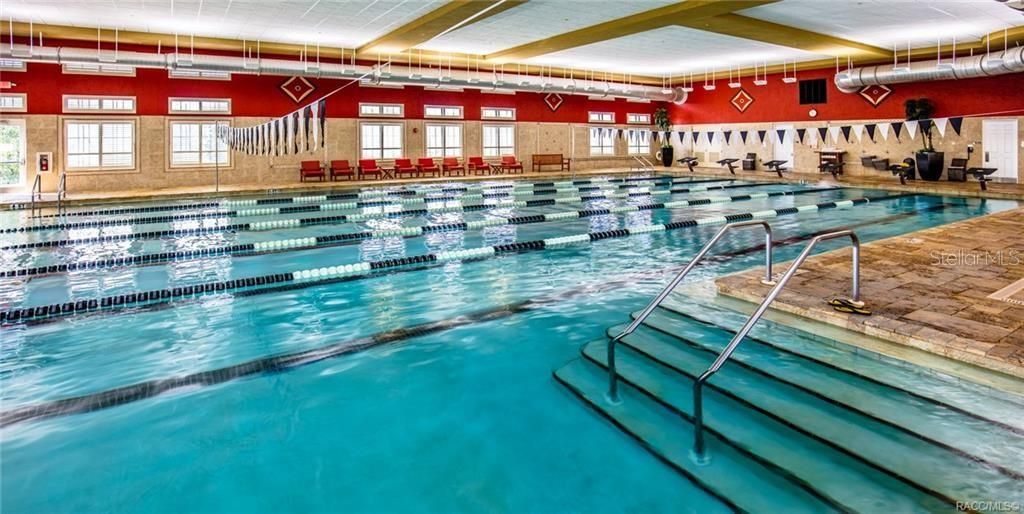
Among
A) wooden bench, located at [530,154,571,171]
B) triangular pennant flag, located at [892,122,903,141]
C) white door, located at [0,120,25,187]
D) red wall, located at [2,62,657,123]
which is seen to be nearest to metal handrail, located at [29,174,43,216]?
white door, located at [0,120,25,187]

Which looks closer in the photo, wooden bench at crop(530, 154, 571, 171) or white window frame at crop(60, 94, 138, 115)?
white window frame at crop(60, 94, 138, 115)

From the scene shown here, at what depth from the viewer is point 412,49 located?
14984 millimetres

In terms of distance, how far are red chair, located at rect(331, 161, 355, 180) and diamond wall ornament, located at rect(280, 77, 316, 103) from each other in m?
2.00

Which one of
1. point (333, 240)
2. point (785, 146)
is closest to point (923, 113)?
point (785, 146)

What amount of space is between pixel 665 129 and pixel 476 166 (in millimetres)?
8635

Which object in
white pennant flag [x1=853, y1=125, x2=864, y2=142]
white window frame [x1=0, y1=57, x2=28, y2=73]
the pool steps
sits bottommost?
the pool steps

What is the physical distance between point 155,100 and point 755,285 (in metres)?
15.1

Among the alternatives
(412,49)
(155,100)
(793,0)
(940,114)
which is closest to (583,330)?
(793,0)

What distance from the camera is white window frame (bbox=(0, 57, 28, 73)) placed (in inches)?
503

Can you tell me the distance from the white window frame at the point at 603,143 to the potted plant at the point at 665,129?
2.11 meters

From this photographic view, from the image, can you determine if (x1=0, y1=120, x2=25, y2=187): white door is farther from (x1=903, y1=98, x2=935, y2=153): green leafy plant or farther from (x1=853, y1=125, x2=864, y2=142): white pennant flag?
(x1=903, y1=98, x2=935, y2=153): green leafy plant

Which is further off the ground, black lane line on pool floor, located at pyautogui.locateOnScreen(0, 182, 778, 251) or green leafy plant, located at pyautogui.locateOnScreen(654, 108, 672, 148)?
green leafy plant, located at pyautogui.locateOnScreen(654, 108, 672, 148)

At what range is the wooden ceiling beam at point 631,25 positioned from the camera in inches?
383

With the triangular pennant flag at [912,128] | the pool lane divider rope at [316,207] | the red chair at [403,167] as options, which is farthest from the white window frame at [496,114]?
the triangular pennant flag at [912,128]
